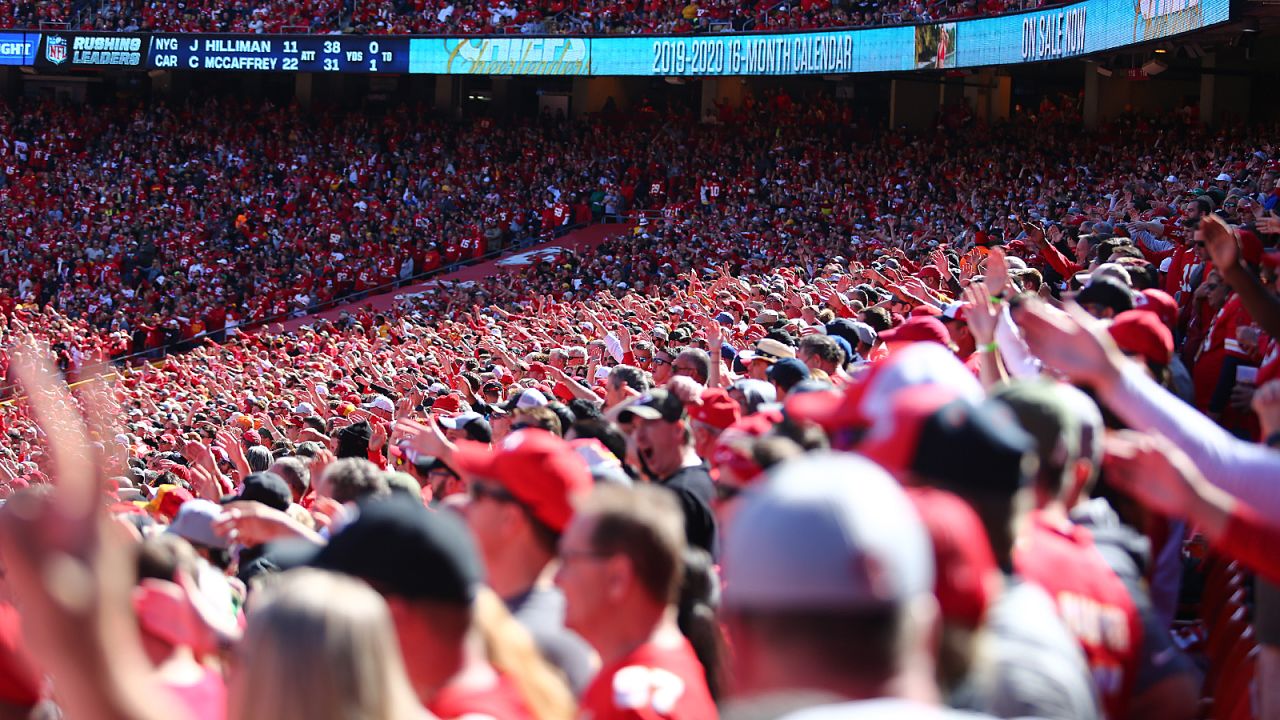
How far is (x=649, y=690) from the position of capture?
2.90 m

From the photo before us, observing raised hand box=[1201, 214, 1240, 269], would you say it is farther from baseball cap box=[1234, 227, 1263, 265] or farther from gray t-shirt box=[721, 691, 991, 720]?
gray t-shirt box=[721, 691, 991, 720]

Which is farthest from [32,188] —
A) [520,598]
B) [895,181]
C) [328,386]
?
[520,598]

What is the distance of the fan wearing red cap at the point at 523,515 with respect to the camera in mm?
3518

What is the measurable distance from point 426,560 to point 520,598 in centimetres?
95

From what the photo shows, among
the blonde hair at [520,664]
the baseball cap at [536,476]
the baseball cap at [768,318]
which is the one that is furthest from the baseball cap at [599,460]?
the baseball cap at [768,318]

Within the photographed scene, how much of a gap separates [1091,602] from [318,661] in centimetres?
169

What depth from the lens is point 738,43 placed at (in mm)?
31109

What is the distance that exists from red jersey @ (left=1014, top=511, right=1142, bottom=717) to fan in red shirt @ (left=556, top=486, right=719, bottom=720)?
2.33 ft

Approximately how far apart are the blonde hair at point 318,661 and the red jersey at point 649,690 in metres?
0.78

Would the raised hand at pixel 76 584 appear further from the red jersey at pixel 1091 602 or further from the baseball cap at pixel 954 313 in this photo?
the baseball cap at pixel 954 313

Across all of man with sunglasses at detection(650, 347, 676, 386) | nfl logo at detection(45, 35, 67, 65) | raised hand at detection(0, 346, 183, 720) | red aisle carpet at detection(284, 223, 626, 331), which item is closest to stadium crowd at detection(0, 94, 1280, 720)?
raised hand at detection(0, 346, 183, 720)

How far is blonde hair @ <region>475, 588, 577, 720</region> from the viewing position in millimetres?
2795

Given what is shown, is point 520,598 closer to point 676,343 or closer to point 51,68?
point 676,343

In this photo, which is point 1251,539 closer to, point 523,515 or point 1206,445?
point 1206,445
